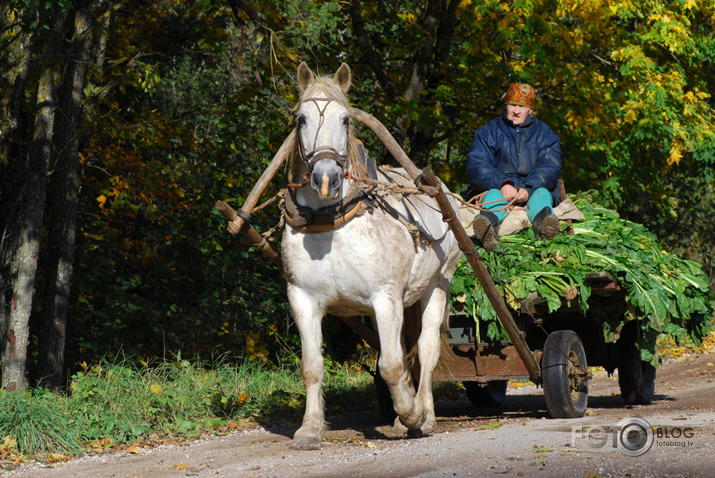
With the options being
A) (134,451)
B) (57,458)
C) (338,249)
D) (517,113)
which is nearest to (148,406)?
(134,451)

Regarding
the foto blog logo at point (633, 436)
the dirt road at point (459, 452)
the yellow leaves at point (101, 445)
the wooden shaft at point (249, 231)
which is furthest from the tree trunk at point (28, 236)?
the foto blog logo at point (633, 436)

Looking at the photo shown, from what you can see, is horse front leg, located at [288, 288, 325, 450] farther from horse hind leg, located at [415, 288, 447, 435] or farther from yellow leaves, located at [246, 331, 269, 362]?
yellow leaves, located at [246, 331, 269, 362]

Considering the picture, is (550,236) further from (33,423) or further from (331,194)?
(33,423)

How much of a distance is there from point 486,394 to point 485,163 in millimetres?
2365

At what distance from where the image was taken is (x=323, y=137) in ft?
18.5

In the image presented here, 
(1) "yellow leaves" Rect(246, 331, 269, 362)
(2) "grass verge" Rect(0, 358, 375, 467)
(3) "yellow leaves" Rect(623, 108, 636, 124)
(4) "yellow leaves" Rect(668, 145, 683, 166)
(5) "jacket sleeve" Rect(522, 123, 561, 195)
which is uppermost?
(3) "yellow leaves" Rect(623, 108, 636, 124)

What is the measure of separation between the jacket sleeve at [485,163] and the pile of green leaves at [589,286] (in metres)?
0.67

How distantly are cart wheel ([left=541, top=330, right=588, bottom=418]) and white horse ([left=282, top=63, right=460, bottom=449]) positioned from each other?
132cm

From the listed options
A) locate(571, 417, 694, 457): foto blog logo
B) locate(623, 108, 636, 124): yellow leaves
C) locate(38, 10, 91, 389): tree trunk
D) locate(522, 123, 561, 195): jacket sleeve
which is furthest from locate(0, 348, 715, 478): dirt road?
locate(623, 108, 636, 124): yellow leaves

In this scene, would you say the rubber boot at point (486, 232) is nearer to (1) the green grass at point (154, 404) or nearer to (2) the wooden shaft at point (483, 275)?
(2) the wooden shaft at point (483, 275)

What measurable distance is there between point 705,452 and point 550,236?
2872 millimetres

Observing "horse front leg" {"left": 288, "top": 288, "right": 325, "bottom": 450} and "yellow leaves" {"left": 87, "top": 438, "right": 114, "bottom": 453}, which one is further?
"yellow leaves" {"left": 87, "top": 438, "right": 114, "bottom": 453}

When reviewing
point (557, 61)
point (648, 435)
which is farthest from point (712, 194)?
point (648, 435)

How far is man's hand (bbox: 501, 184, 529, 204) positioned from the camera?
8062mm
